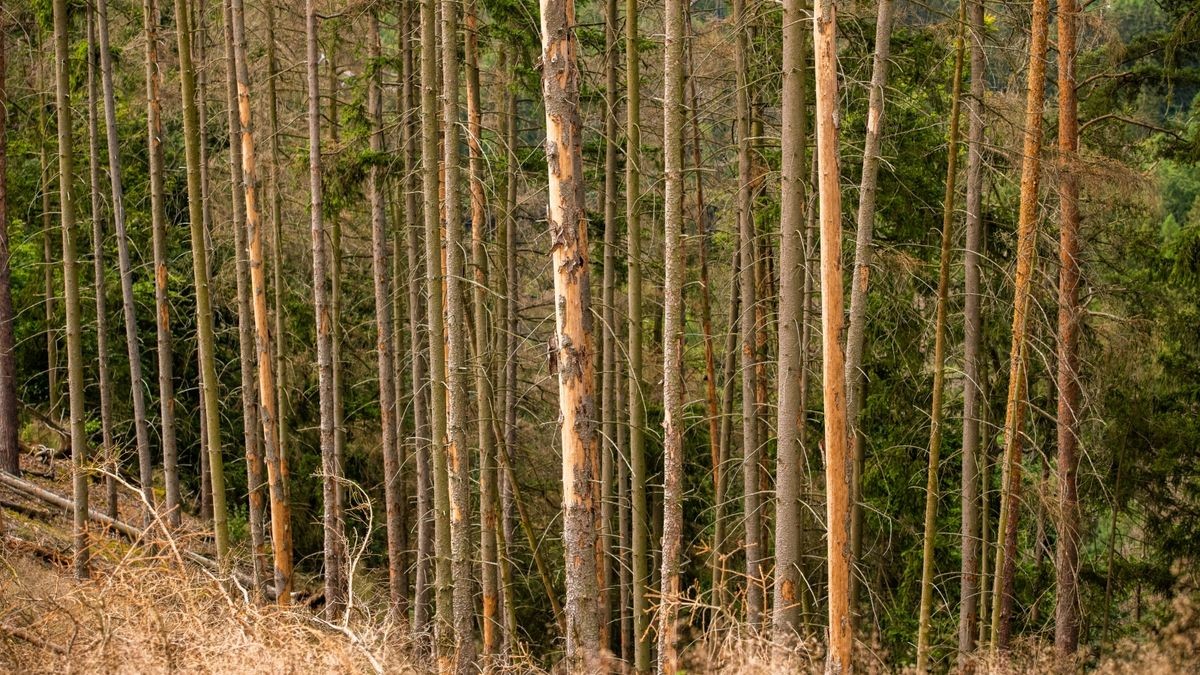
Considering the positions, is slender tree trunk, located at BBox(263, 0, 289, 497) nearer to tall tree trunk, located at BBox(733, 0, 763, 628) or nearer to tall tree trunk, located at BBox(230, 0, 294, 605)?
tall tree trunk, located at BBox(230, 0, 294, 605)

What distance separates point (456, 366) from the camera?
8969 millimetres

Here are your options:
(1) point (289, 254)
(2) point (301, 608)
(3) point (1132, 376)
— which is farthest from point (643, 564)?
(1) point (289, 254)

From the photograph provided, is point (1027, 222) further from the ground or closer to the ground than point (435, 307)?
further from the ground

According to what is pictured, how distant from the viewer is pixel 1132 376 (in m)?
14.6

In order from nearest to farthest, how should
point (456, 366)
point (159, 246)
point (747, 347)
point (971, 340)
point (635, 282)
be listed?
point (456, 366) → point (635, 282) → point (971, 340) → point (747, 347) → point (159, 246)

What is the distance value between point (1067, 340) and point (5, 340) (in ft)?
42.0

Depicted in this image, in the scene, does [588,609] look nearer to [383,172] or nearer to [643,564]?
[643,564]

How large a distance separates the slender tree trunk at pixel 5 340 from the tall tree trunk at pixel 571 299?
29.6 feet

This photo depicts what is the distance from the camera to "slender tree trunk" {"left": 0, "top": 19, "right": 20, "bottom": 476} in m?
13.8

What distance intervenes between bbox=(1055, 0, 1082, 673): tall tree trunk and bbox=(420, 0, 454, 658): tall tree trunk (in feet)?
19.1

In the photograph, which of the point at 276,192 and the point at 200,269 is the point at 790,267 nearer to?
the point at 200,269

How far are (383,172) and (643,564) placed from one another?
5852mm

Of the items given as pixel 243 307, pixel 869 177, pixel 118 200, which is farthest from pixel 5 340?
pixel 869 177

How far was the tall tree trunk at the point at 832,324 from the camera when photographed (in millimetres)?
7863
